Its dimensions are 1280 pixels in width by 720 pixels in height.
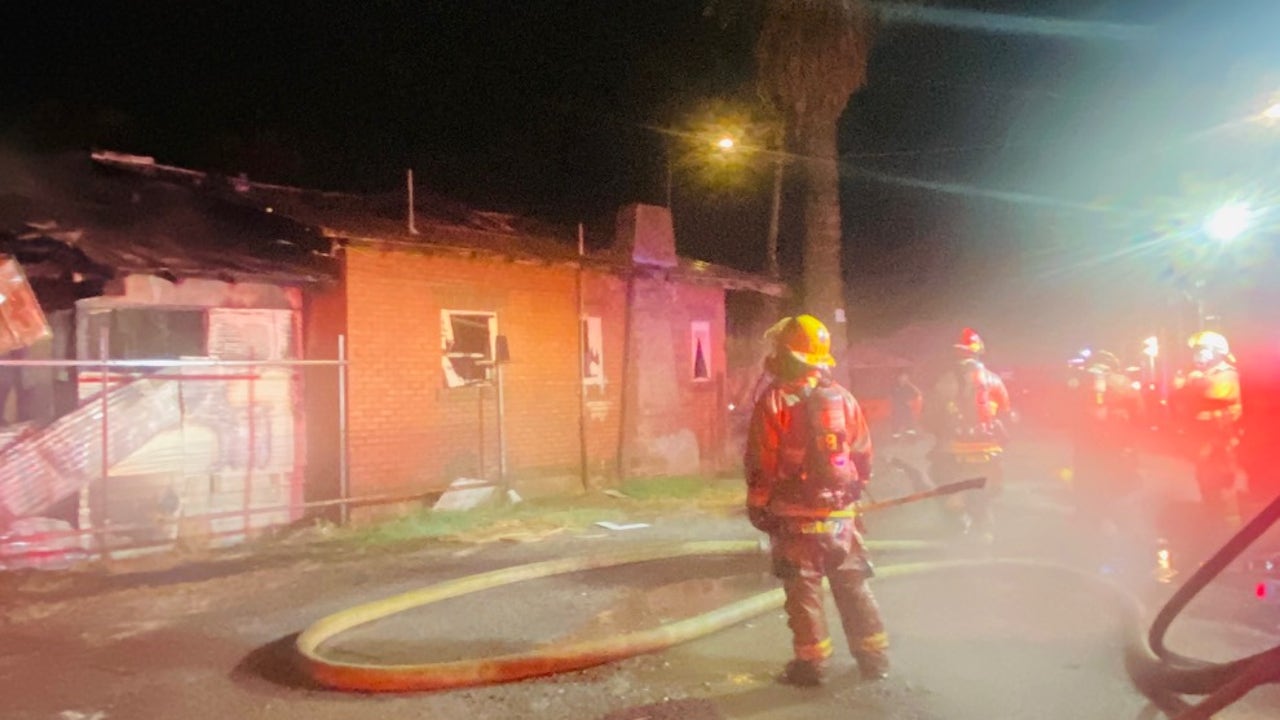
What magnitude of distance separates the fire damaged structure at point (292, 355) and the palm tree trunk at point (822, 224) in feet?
7.38

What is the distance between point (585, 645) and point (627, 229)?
1010cm

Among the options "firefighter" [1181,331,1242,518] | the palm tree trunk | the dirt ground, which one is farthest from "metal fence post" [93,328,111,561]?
"firefighter" [1181,331,1242,518]

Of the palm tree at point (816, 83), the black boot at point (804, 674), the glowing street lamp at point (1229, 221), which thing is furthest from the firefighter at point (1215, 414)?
the glowing street lamp at point (1229, 221)

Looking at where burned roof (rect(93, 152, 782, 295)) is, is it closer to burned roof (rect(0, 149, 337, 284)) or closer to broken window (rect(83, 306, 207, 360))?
burned roof (rect(0, 149, 337, 284))

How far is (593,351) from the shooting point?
13773 mm

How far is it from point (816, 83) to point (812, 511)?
10107 mm

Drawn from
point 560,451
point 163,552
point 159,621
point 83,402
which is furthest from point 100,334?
point 560,451

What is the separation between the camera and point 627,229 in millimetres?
14672

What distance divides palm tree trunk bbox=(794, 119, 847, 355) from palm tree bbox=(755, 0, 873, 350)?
0.05ft

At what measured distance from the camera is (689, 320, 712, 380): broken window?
15148mm

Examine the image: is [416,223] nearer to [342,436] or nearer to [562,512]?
[342,436]

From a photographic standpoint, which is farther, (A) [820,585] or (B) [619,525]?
(B) [619,525]

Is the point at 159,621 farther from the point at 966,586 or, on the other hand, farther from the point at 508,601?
the point at 966,586

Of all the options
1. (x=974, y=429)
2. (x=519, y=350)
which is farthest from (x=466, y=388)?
(x=974, y=429)
